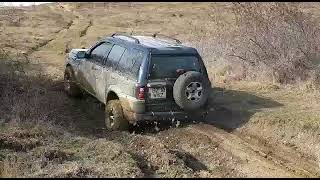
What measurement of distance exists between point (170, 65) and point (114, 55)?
1364mm

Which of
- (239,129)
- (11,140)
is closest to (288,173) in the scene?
(239,129)

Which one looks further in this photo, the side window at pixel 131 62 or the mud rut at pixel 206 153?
the side window at pixel 131 62

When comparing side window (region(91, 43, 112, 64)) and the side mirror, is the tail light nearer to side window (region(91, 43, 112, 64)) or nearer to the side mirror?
side window (region(91, 43, 112, 64))

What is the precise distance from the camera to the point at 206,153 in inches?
336

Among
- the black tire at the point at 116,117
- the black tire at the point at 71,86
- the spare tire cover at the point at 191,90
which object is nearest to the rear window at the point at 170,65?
the spare tire cover at the point at 191,90

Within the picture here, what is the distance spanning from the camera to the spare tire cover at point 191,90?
9.22 metres

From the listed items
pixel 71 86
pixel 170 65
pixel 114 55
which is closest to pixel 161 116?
pixel 170 65

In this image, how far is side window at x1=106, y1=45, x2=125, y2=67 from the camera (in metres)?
10.0

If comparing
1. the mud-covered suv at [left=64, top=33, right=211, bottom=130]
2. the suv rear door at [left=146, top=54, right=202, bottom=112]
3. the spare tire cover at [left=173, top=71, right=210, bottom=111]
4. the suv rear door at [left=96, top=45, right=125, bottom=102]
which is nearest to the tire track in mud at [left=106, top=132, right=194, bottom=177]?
the mud-covered suv at [left=64, top=33, right=211, bottom=130]

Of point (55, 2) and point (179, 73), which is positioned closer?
point (179, 73)

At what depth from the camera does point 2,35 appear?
24.2 metres

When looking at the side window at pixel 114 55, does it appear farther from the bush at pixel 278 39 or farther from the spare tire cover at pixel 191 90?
the bush at pixel 278 39

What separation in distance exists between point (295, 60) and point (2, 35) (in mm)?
15625

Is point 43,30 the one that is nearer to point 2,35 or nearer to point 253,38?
point 2,35
